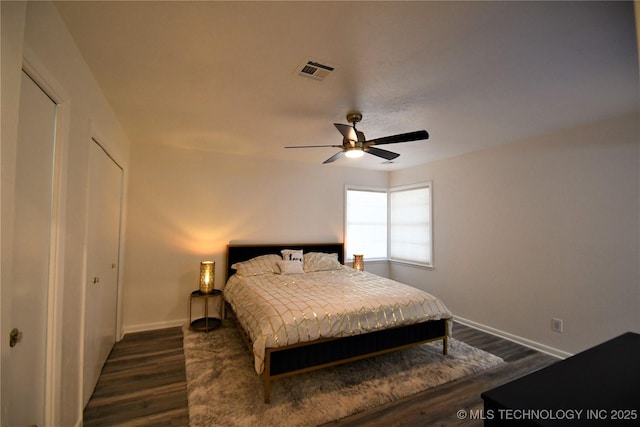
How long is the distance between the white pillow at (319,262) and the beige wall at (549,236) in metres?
1.76

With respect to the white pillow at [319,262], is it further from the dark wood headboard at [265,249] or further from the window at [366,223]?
the window at [366,223]

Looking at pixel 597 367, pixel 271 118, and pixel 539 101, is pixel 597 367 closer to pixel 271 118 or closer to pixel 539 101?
pixel 539 101

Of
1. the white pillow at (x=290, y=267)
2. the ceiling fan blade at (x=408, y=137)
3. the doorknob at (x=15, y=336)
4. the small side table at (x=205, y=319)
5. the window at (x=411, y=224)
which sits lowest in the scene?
the small side table at (x=205, y=319)

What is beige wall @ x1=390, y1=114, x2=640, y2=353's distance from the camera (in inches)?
104

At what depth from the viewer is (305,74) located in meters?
2.00

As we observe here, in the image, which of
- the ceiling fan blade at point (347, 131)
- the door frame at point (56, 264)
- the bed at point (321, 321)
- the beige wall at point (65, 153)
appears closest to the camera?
the beige wall at point (65, 153)

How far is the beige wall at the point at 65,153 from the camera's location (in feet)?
3.01

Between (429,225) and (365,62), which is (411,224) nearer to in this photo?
(429,225)

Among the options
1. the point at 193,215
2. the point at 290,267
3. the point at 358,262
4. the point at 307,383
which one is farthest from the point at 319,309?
the point at 193,215

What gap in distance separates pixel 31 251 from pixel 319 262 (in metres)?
3.37

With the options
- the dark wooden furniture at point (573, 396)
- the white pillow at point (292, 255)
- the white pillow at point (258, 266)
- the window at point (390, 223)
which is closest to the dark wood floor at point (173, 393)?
the white pillow at point (258, 266)

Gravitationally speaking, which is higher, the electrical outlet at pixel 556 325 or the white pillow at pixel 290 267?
the white pillow at pixel 290 267

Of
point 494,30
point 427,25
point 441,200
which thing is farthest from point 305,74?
point 441,200

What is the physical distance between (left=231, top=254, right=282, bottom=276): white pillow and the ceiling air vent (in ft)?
8.76
